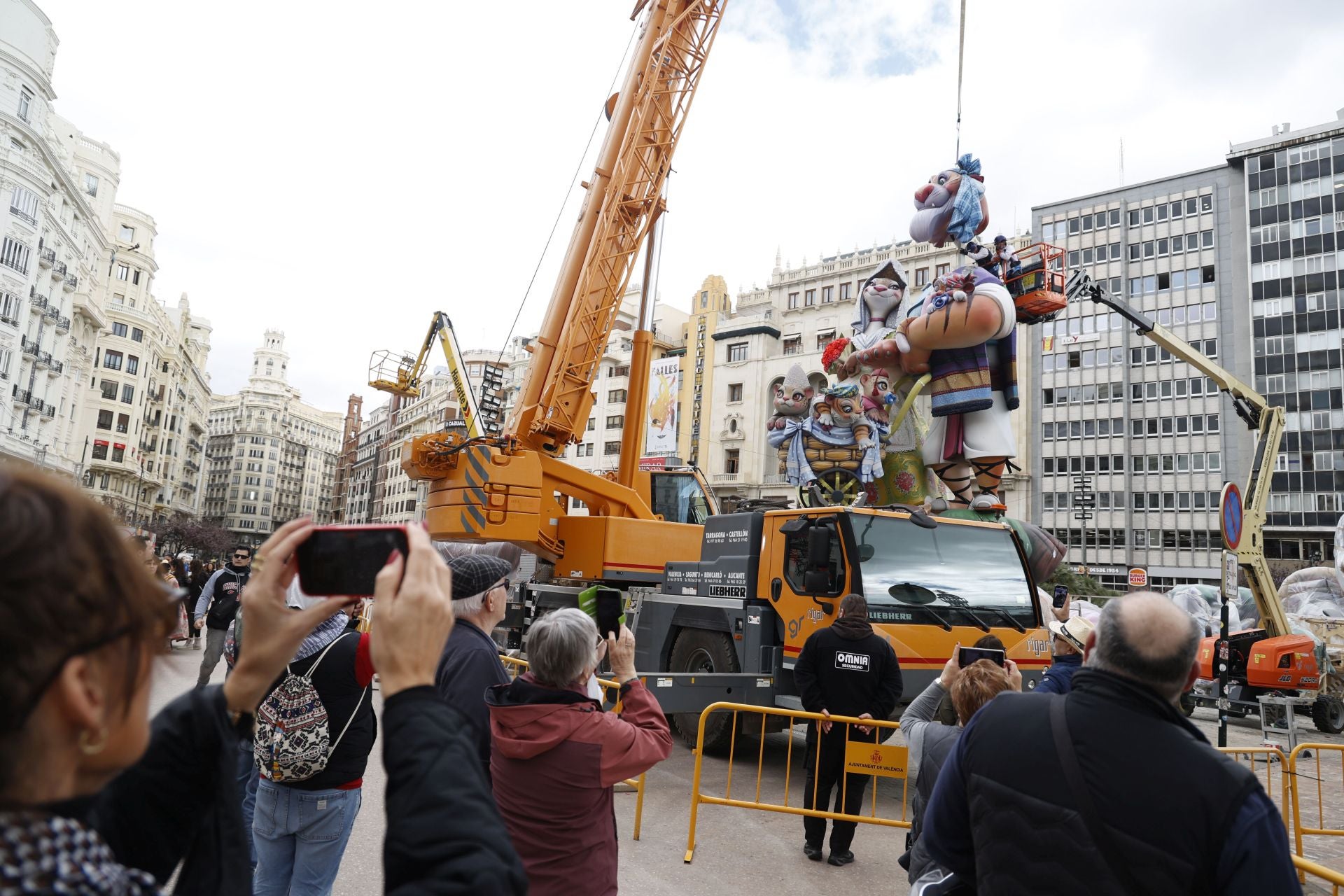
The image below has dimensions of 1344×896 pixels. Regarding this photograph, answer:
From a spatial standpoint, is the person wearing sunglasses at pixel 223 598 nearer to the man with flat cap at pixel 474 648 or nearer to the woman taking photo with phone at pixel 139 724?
the man with flat cap at pixel 474 648

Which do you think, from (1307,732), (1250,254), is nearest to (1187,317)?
(1250,254)

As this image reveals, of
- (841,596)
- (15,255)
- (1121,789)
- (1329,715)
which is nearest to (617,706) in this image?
(1121,789)

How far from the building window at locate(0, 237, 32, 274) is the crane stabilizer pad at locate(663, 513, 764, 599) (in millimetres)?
44449

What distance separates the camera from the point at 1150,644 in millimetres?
2174

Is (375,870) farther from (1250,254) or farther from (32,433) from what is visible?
(1250,254)

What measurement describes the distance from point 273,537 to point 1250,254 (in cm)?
6289

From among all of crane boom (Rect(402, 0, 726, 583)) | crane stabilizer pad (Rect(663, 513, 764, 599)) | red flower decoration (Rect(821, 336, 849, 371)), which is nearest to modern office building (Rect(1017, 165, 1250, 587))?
red flower decoration (Rect(821, 336, 849, 371))

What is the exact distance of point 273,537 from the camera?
166 centimetres

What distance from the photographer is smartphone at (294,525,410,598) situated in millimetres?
1552

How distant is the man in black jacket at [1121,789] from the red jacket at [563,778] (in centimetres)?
107

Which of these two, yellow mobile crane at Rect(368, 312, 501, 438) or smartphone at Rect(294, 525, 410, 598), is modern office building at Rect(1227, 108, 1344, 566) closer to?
yellow mobile crane at Rect(368, 312, 501, 438)

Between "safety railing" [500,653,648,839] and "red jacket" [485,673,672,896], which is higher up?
"red jacket" [485,673,672,896]

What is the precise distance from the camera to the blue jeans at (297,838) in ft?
11.0

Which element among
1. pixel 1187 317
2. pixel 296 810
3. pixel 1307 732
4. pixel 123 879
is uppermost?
pixel 1187 317
